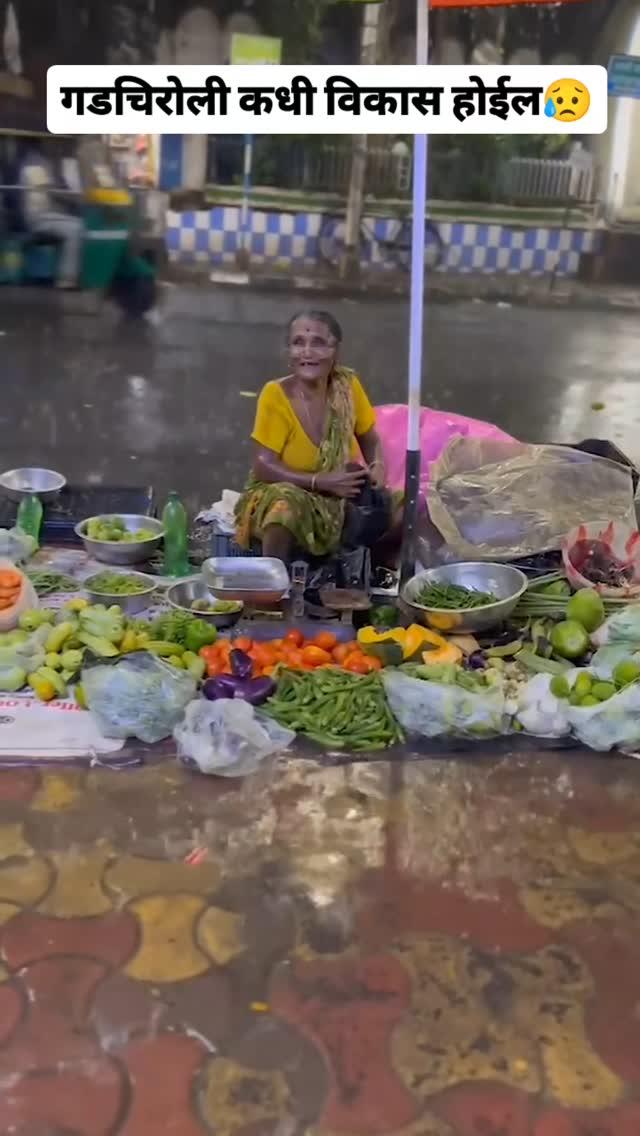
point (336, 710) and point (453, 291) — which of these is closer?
point (336, 710)

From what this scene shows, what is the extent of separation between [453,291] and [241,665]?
282 inches

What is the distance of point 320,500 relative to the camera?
369 centimetres

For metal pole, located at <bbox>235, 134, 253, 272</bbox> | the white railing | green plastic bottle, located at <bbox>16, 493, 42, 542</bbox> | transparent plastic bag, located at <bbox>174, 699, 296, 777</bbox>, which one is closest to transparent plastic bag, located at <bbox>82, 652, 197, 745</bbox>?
transparent plastic bag, located at <bbox>174, 699, 296, 777</bbox>

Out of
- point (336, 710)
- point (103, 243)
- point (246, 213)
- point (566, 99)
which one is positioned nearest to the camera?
point (336, 710)

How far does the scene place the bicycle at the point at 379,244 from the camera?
949 centimetres

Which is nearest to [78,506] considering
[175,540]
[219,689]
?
[175,540]

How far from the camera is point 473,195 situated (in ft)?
31.2

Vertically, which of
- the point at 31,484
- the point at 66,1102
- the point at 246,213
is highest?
the point at 246,213

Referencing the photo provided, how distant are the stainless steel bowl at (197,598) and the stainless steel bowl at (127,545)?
38 centimetres

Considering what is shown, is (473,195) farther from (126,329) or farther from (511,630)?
(511,630)

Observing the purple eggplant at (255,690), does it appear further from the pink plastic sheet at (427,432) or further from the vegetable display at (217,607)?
the pink plastic sheet at (427,432)

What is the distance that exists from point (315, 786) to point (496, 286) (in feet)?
25.1

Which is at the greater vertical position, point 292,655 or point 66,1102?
point 292,655

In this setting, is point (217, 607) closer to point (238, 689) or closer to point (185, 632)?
point (185, 632)
